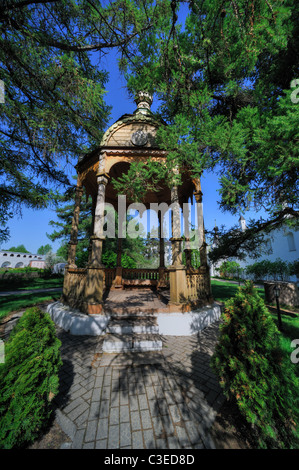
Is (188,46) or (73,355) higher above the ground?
(188,46)

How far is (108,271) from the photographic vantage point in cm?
1004

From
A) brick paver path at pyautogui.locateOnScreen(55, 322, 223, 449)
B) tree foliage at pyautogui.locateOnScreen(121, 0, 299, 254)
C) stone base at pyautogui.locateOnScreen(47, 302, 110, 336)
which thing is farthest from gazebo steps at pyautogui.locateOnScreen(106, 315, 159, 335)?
tree foliage at pyautogui.locateOnScreen(121, 0, 299, 254)

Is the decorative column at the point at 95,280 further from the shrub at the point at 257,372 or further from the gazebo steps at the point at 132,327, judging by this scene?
the shrub at the point at 257,372

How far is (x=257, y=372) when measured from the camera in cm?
200

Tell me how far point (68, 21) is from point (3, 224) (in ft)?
25.0

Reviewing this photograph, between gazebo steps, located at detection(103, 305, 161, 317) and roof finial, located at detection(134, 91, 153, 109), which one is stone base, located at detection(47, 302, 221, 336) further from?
roof finial, located at detection(134, 91, 153, 109)


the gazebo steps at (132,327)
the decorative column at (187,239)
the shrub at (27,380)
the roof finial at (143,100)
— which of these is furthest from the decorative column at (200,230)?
the roof finial at (143,100)

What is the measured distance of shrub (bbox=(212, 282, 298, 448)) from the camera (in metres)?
1.80

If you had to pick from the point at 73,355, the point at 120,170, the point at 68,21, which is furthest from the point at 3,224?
the point at 68,21

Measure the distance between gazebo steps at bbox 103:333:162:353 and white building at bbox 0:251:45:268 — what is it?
198 ft

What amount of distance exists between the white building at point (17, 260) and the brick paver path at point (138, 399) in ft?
199

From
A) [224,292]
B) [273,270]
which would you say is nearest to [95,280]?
[224,292]

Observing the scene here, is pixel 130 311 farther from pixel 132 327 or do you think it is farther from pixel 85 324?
pixel 85 324

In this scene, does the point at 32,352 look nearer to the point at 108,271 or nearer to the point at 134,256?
the point at 108,271
